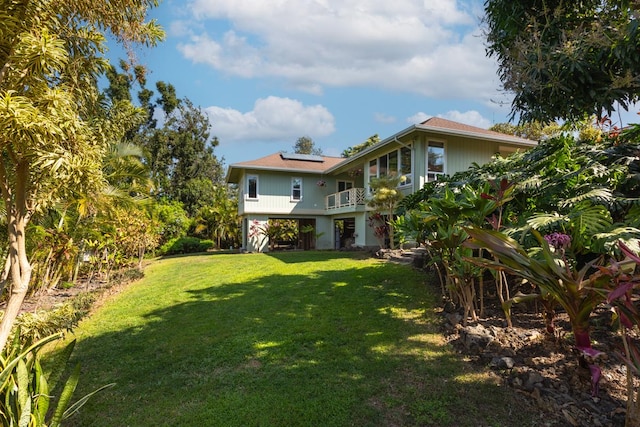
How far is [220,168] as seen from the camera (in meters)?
35.7

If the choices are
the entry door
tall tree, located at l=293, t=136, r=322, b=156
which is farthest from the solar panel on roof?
tall tree, located at l=293, t=136, r=322, b=156

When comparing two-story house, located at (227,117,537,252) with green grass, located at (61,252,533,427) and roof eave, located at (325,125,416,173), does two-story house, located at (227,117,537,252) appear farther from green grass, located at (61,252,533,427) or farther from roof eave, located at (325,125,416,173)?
green grass, located at (61,252,533,427)

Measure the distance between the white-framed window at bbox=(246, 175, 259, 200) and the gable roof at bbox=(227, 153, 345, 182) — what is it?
2.53 feet

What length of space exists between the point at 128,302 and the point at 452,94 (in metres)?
10.5

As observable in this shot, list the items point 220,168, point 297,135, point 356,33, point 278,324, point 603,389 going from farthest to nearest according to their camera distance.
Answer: point 297,135 < point 220,168 < point 356,33 < point 278,324 < point 603,389

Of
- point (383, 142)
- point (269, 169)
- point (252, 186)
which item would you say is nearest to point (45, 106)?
point (383, 142)

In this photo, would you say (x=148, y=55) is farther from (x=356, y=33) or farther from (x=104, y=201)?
(x=356, y=33)

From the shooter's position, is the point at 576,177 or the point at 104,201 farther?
the point at 104,201

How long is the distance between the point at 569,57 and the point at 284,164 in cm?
1734

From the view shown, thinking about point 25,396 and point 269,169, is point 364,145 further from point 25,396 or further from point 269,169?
point 25,396

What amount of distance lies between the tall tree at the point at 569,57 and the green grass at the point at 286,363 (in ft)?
12.1

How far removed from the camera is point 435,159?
1377 cm

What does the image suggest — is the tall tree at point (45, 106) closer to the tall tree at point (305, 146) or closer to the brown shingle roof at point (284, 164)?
the brown shingle roof at point (284, 164)

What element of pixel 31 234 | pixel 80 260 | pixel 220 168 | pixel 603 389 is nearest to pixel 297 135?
pixel 220 168
